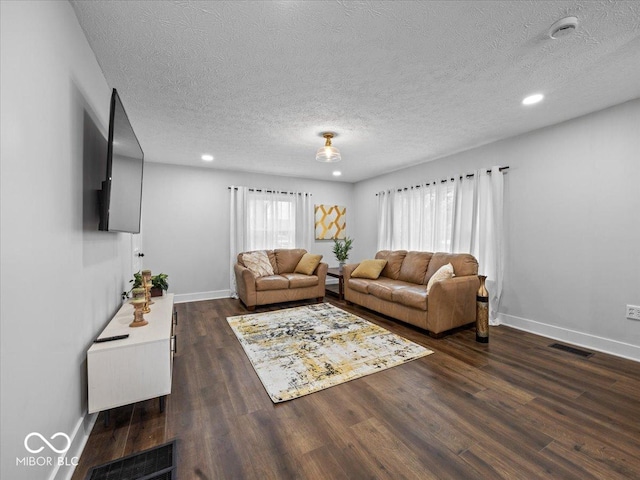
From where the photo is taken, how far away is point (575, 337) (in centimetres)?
296

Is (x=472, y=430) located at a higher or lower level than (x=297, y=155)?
lower

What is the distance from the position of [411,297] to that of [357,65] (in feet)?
8.36

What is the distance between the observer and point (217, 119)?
2955 millimetres

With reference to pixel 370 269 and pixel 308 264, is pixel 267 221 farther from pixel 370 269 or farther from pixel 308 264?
pixel 370 269

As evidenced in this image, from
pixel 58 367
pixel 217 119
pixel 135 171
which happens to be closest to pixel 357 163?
pixel 217 119

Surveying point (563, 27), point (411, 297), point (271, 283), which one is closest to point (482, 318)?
point (411, 297)

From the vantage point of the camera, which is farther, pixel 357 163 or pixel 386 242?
pixel 386 242

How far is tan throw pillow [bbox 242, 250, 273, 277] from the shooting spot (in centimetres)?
462

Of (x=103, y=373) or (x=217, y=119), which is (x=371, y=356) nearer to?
(x=103, y=373)

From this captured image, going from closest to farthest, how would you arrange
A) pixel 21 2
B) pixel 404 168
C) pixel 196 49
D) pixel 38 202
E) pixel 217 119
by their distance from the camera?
pixel 21 2, pixel 38 202, pixel 196 49, pixel 217 119, pixel 404 168

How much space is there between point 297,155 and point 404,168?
7.19ft

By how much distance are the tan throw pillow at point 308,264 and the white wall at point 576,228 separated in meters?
2.88

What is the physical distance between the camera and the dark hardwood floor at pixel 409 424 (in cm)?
140

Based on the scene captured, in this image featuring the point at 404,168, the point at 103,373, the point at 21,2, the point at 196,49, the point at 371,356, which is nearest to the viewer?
the point at 21,2
